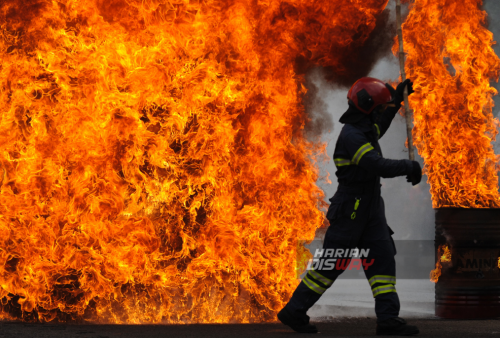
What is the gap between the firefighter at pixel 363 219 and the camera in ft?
14.3

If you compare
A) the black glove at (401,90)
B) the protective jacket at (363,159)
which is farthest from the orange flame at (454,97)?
the protective jacket at (363,159)

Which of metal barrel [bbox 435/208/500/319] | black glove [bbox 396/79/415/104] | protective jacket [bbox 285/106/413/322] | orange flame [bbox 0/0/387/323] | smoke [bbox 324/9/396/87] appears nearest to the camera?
protective jacket [bbox 285/106/413/322]

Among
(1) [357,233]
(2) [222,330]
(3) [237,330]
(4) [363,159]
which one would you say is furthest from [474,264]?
(2) [222,330]

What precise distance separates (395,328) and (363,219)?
2.66 ft

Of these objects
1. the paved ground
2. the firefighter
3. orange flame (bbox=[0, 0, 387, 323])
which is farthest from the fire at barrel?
the firefighter

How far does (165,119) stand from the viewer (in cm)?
573

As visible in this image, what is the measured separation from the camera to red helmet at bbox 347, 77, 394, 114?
15.1 ft

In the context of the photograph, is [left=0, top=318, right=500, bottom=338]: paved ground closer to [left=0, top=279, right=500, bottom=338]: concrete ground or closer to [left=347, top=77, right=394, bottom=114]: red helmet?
[left=0, top=279, right=500, bottom=338]: concrete ground

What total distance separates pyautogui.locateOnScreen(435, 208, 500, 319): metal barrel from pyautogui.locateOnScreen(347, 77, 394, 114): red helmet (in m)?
2.27

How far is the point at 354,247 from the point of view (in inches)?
177

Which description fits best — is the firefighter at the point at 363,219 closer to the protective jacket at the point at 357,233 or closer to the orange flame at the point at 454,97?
the protective jacket at the point at 357,233

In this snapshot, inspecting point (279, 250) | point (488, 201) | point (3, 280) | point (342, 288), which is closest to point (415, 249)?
point (342, 288)

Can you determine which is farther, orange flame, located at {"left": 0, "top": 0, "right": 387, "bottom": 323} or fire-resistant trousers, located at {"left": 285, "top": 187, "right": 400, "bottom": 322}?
orange flame, located at {"left": 0, "top": 0, "right": 387, "bottom": 323}

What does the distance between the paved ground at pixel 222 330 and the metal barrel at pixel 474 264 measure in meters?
0.75
